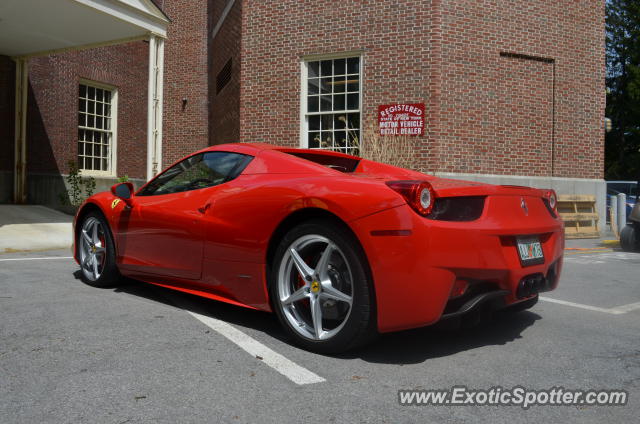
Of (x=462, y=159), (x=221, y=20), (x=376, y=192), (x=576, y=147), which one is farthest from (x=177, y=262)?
(x=221, y=20)

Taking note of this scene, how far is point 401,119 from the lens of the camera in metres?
12.2

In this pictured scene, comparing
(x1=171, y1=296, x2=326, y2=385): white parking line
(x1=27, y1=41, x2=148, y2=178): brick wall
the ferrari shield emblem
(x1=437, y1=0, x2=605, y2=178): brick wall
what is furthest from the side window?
(x1=27, y1=41, x2=148, y2=178): brick wall

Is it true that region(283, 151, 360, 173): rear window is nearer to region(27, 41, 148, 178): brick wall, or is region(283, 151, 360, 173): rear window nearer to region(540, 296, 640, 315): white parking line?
region(540, 296, 640, 315): white parking line

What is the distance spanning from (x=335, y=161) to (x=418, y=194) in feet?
5.50

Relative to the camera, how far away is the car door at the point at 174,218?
405 centimetres

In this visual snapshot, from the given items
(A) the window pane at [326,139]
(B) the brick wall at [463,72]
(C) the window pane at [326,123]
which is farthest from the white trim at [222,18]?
(A) the window pane at [326,139]

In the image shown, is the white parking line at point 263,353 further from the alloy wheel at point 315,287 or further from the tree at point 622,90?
the tree at point 622,90

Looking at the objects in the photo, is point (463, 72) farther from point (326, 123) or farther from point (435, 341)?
point (435, 341)

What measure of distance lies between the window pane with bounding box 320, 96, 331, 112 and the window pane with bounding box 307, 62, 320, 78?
586 millimetres

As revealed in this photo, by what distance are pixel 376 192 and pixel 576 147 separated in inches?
468

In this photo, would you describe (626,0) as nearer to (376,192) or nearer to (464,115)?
(464,115)

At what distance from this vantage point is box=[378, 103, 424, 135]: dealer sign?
12039 millimetres

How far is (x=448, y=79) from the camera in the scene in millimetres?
12039

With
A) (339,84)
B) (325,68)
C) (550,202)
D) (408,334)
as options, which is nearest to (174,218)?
(408,334)
